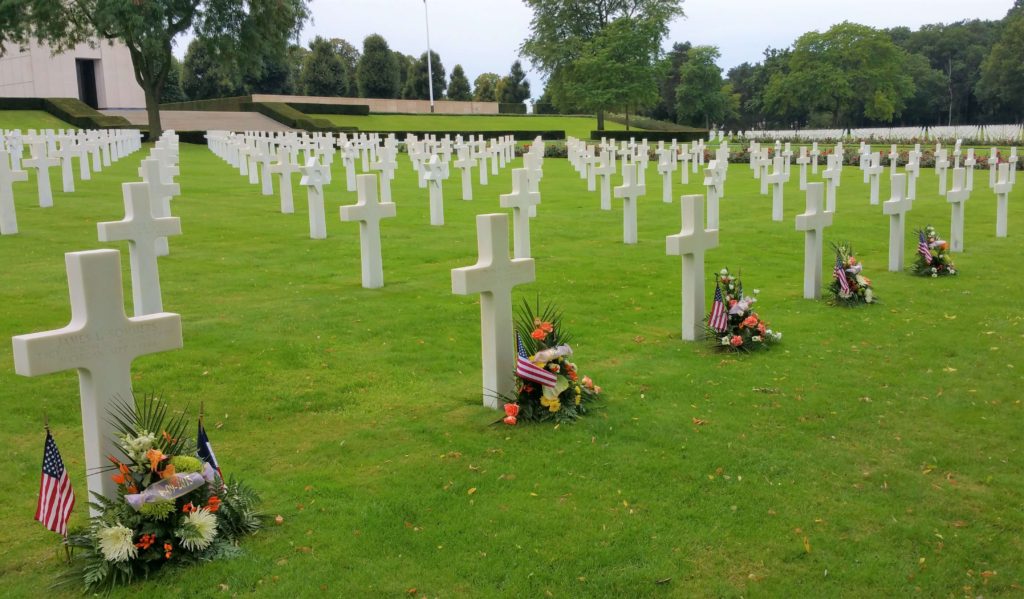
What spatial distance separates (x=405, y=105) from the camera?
60.4 meters

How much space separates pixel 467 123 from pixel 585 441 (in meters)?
49.1

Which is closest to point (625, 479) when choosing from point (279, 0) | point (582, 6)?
point (279, 0)

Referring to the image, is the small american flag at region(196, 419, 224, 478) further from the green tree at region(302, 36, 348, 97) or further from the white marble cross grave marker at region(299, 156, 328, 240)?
the green tree at region(302, 36, 348, 97)

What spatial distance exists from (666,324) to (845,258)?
7.10 feet

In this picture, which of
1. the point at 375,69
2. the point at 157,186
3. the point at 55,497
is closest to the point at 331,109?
the point at 375,69

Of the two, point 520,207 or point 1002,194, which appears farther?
point 1002,194

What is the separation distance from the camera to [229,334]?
704cm

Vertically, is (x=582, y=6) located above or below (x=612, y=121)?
above

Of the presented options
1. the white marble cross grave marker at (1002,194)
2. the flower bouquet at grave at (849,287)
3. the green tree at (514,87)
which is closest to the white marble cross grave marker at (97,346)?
the flower bouquet at grave at (849,287)

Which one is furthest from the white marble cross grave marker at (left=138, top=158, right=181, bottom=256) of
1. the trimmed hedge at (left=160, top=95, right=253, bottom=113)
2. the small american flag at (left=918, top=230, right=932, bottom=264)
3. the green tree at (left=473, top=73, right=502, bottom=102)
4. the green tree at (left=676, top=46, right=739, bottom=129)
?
the green tree at (left=473, top=73, right=502, bottom=102)

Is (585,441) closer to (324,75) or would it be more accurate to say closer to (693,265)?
(693,265)

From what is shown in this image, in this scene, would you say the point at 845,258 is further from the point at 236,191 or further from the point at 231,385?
the point at 236,191

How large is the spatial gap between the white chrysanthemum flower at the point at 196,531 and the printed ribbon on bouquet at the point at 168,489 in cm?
10

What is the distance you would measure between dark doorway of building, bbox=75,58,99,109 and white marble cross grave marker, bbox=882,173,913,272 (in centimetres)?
4854
